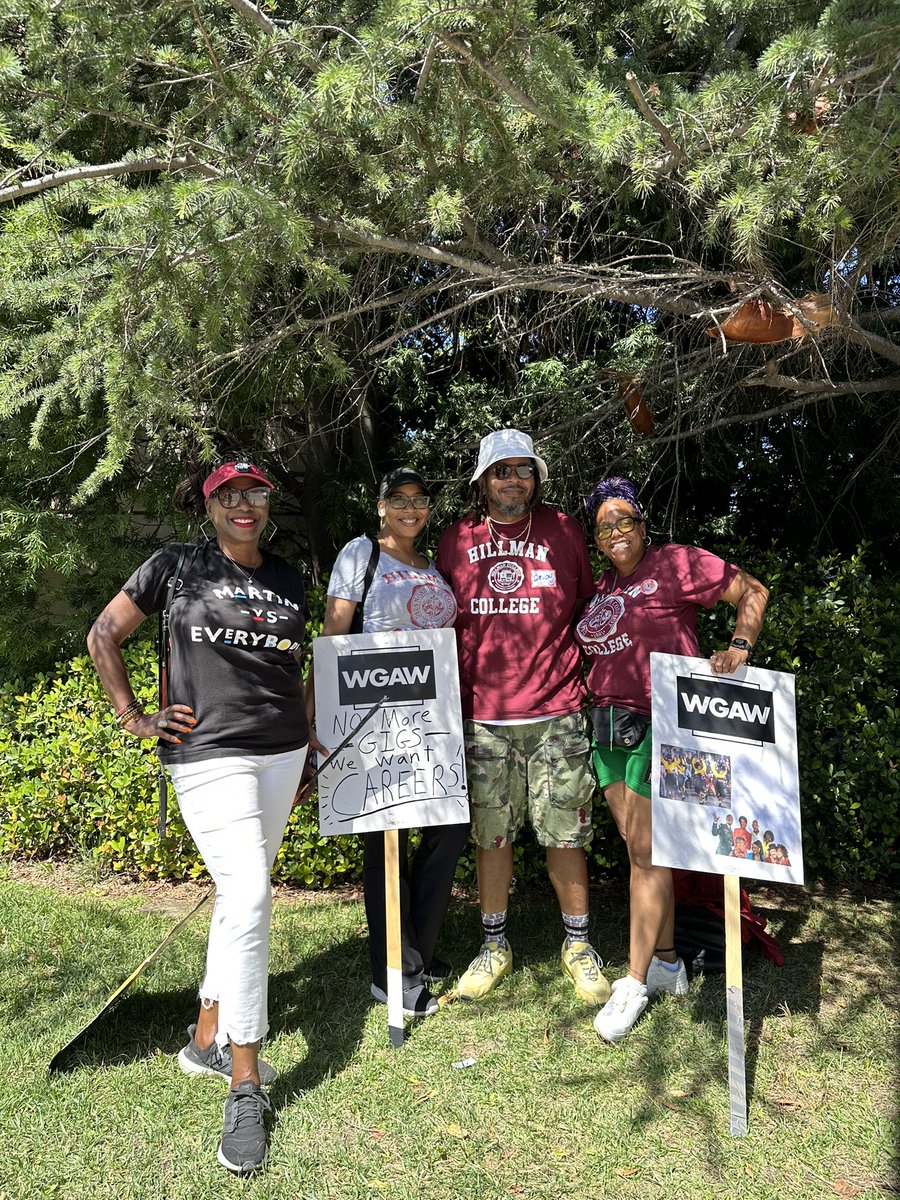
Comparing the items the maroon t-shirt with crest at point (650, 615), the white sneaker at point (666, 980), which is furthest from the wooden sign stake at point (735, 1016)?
the maroon t-shirt with crest at point (650, 615)

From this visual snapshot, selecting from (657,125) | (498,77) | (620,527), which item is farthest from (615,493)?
(498,77)

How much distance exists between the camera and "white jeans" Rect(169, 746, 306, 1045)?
281 cm

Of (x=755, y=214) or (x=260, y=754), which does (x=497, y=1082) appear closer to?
(x=260, y=754)

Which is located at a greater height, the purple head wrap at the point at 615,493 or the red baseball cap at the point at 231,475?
the red baseball cap at the point at 231,475

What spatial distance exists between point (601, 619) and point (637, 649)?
0.62 feet

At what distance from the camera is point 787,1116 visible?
9.53ft

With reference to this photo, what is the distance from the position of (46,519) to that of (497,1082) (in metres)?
3.57

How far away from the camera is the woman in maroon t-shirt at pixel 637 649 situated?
336 cm

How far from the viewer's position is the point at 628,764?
3.50 metres

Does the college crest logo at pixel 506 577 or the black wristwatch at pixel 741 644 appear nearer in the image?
the black wristwatch at pixel 741 644

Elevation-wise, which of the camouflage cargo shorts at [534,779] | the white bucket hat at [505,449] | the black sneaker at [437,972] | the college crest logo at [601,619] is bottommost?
the black sneaker at [437,972]

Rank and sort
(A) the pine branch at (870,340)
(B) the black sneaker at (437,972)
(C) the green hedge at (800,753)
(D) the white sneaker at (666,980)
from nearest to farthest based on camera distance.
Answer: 1. (A) the pine branch at (870,340)
2. (D) the white sneaker at (666,980)
3. (B) the black sneaker at (437,972)
4. (C) the green hedge at (800,753)

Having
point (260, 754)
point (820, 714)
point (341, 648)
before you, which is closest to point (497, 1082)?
point (260, 754)

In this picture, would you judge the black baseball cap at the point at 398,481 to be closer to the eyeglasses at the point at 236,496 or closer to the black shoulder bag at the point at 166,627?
the eyeglasses at the point at 236,496
